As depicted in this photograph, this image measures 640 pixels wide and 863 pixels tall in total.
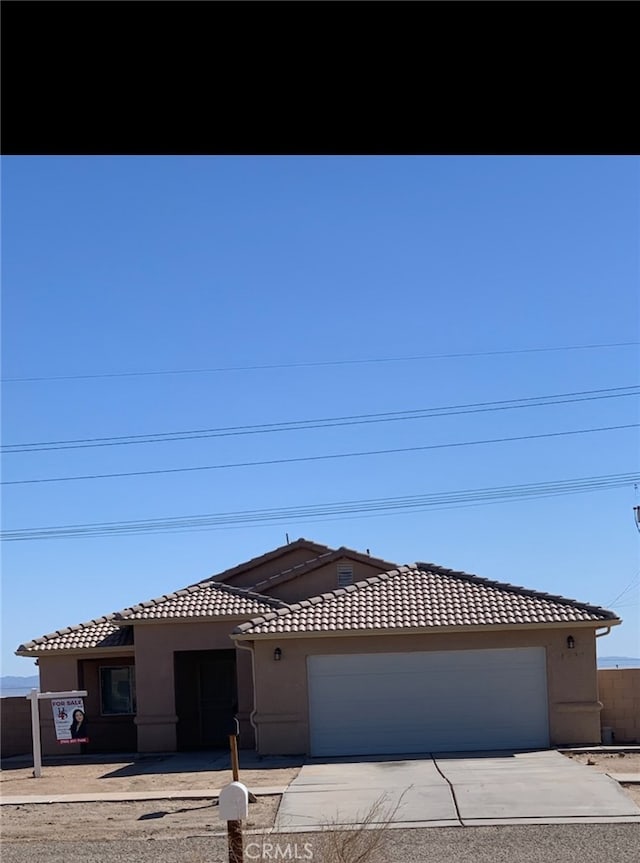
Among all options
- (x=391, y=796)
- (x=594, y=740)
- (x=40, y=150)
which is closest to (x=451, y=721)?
(x=594, y=740)

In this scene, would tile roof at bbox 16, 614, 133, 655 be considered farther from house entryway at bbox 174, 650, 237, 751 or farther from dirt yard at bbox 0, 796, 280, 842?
dirt yard at bbox 0, 796, 280, 842

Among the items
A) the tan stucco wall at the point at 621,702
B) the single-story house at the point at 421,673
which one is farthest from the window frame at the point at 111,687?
the tan stucco wall at the point at 621,702

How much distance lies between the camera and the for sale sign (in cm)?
2306

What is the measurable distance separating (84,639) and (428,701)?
9.67m

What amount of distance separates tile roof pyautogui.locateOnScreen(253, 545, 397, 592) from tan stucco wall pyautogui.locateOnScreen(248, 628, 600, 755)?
14.4 feet

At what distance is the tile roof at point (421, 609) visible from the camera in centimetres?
2323

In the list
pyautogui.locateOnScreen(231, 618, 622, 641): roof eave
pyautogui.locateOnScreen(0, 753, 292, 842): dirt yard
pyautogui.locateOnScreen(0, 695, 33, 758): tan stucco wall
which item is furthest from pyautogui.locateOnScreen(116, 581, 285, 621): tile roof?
pyautogui.locateOnScreen(0, 695, 33, 758): tan stucco wall

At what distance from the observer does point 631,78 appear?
8.32ft

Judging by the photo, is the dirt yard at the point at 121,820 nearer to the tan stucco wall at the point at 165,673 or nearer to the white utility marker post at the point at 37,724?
the white utility marker post at the point at 37,724

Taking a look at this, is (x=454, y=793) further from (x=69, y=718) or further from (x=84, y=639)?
(x=84, y=639)

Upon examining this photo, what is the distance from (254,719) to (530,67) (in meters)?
22.1

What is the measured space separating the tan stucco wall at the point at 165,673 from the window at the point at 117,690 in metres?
2.17

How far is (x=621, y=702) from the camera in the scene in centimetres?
2438

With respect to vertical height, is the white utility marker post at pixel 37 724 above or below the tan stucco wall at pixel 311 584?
below
